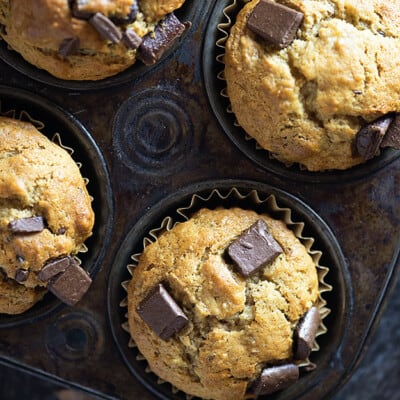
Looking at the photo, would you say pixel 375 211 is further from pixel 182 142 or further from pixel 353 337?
pixel 182 142

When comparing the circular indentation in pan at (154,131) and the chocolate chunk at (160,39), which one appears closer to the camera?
the chocolate chunk at (160,39)

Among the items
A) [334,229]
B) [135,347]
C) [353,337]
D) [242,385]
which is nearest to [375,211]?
[334,229]

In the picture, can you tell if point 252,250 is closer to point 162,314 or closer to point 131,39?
Result: point 162,314

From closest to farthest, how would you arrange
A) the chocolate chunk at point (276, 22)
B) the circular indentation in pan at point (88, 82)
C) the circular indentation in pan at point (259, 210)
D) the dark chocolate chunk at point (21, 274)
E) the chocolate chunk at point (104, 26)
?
the chocolate chunk at point (104, 26), the chocolate chunk at point (276, 22), the dark chocolate chunk at point (21, 274), the circular indentation in pan at point (88, 82), the circular indentation in pan at point (259, 210)

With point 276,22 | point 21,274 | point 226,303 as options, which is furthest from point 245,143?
point 21,274

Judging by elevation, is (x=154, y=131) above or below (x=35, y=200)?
above

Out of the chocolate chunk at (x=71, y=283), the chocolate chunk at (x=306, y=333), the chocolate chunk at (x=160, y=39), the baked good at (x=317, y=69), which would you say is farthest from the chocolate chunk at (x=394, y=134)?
the chocolate chunk at (x=71, y=283)

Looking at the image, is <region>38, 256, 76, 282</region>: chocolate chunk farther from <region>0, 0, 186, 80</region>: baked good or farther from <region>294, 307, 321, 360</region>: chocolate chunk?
<region>294, 307, 321, 360</region>: chocolate chunk

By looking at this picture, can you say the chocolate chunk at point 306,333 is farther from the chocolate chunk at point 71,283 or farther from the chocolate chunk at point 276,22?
the chocolate chunk at point 276,22
